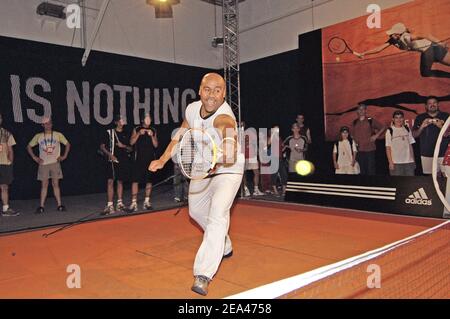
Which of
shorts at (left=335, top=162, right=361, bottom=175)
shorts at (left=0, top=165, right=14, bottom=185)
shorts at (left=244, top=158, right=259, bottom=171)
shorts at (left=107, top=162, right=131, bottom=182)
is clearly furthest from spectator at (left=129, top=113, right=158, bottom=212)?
shorts at (left=335, top=162, right=361, bottom=175)

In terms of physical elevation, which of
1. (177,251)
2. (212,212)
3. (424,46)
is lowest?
(177,251)

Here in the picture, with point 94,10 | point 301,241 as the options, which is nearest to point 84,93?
point 94,10

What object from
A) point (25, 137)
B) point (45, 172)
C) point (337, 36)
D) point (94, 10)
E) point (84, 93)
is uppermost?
point (94, 10)

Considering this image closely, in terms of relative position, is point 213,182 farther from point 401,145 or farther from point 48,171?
point 48,171

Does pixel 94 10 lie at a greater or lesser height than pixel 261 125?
greater

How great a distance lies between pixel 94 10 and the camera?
11.7m

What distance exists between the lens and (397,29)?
32.2 feet

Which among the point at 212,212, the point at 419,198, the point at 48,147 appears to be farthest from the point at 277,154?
the point at 212,212

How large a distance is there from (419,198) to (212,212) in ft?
15.9

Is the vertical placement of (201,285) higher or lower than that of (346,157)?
lower

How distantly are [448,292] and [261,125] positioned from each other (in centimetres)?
1125

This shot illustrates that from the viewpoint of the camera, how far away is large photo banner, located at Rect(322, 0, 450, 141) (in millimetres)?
9109
